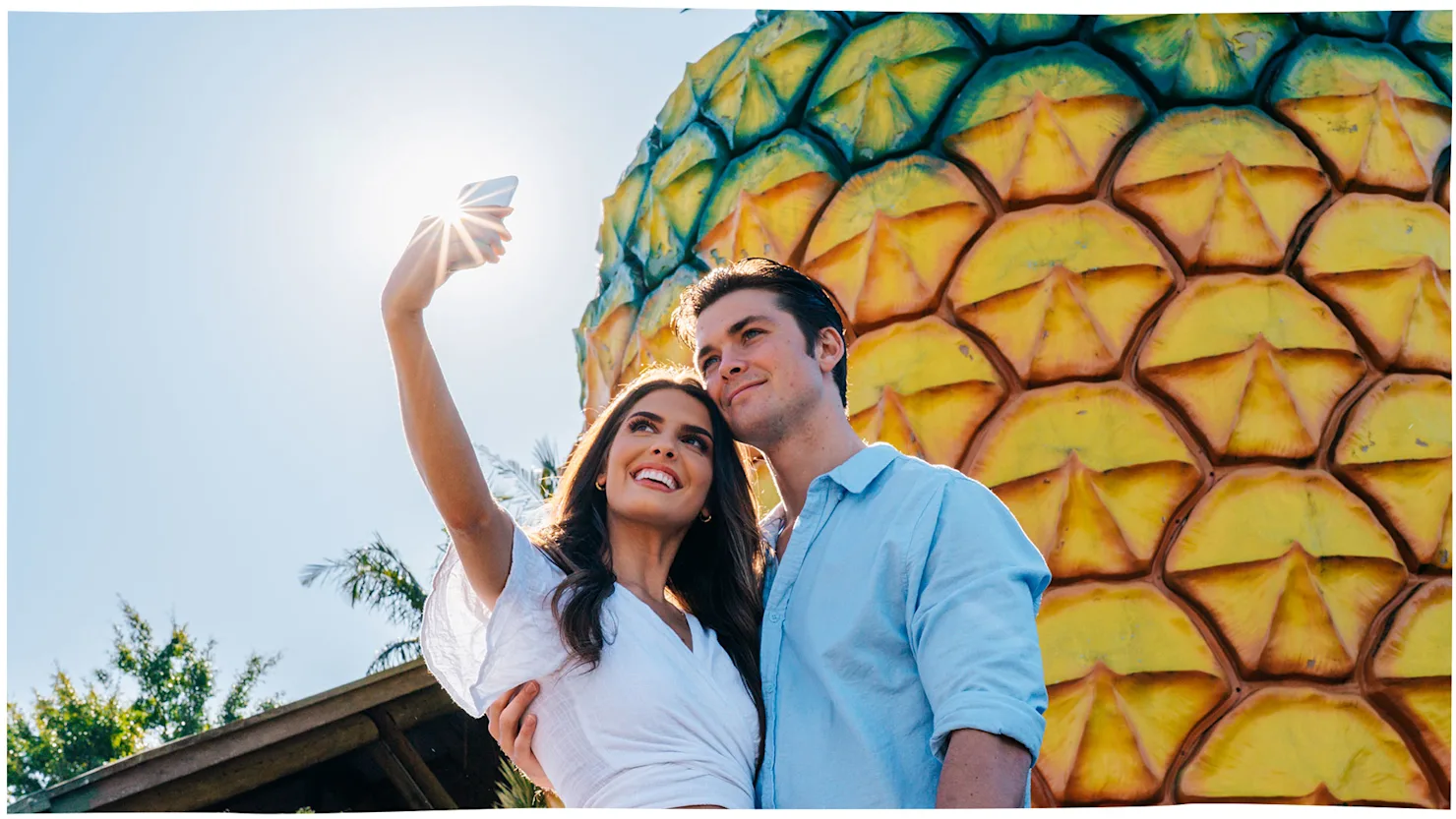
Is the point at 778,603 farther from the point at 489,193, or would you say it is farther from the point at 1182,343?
the point at 1182,343

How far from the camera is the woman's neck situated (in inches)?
83.2

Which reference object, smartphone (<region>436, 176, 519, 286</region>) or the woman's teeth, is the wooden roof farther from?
smartphone (<region>436, 176, 519, 286</region>)

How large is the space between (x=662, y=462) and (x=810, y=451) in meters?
0.27

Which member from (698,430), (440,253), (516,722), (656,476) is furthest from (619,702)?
(440,253)

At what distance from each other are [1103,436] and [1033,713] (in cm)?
85

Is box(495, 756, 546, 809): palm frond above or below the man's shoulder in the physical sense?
above

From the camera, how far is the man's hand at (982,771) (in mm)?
1492

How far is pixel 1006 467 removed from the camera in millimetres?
2273

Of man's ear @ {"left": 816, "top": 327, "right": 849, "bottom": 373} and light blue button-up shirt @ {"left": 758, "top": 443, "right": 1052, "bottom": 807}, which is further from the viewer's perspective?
man's ear @ {"left": 816, "top": 327, "right": 849, "bottom": 373}

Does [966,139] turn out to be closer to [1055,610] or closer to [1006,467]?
[1006,467]

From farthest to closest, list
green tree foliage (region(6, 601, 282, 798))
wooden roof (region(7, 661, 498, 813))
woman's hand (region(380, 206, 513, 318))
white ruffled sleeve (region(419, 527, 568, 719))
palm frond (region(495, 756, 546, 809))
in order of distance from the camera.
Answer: green tree foliage (region(6, 601, 282, 798)) < wooden roof (region(7, 661, 498, 813)) < palm frond (region(495, 756, 546, 809)) < white ruffled sleeve (region(419, 527, 568, 719)) < woman's hand (region(380, 206, 513, 318))

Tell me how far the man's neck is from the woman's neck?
9.8 inches

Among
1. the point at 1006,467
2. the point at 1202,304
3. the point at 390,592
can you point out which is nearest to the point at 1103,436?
the point at 1006,467

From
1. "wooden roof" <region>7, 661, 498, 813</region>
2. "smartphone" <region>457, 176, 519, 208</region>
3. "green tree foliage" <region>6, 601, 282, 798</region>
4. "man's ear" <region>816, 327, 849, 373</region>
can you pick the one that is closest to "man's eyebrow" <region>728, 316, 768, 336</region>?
"man's ear" <region>816, 327, 849, 373</region>
